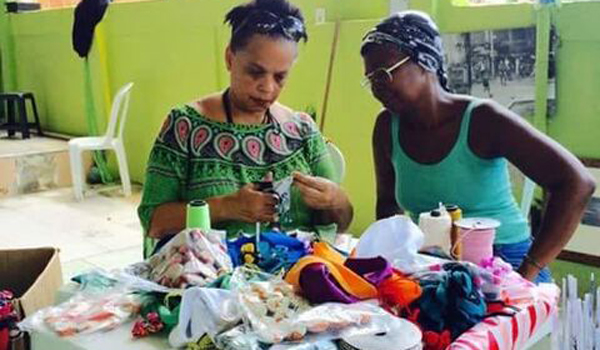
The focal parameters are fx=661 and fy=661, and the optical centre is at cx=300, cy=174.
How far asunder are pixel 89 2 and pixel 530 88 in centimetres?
415

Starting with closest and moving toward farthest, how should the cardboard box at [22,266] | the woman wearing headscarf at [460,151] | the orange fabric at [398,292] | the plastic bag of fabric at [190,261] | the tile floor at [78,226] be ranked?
the orange fabric at [398,292] < the plastic bag of fabric at [190,261] < the woman wearing headscarf at [460,151] < the cardboard box at [22,266] < the tile floor at [78,226]

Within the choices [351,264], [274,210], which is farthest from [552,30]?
[351,264]

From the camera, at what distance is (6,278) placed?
2.13m

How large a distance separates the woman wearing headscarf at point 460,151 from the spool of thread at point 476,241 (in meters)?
0.24

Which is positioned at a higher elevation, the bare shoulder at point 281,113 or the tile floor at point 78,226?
the bare shoulder at point 281,113

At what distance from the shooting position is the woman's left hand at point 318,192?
1765mm

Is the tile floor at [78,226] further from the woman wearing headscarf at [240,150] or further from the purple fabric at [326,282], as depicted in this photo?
the purple fabric at [326,282]

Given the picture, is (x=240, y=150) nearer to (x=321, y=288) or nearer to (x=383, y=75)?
(x=383, y=75)

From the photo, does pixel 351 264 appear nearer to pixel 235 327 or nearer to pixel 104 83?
pixel 235 327

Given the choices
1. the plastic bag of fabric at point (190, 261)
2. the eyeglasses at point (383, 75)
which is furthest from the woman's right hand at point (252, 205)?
the eyeglasses at point (383, 75)

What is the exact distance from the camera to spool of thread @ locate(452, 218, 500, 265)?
4.71 ft

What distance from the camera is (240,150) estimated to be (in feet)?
6.02

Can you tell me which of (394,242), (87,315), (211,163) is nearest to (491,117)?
(394,242)

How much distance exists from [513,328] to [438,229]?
31 cm
